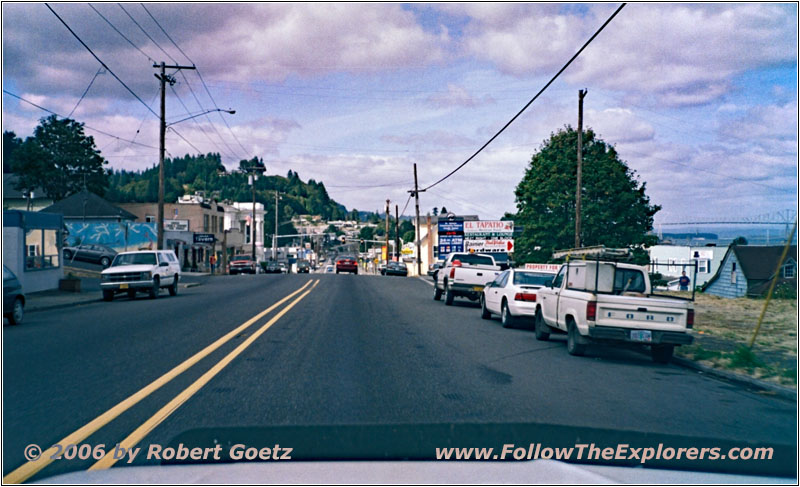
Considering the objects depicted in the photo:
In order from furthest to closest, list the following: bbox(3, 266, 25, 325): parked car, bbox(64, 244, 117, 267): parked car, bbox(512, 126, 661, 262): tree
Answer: bbox(64, 244, 117, 267): parked car, bbox(512, 126, 661, 262): tree, bbox(3, 266, 25, 325): parked car

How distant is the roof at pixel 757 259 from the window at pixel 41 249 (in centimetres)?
4389

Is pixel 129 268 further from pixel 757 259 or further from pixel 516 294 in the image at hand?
pixel 757 259

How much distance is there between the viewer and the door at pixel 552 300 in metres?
14.0

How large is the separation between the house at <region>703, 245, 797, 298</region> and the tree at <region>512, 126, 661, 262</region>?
26.7 feet

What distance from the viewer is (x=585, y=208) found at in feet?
153

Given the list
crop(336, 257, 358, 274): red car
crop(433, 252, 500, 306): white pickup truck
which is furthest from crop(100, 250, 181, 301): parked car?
crop(336, 257, 358, 274): red car

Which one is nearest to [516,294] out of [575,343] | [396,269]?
[575,343]

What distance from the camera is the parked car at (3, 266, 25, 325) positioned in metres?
16.5

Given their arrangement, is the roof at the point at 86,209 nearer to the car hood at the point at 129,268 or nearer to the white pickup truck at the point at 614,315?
the car hood at the point at 129,268

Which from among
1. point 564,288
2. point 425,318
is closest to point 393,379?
point 564,288

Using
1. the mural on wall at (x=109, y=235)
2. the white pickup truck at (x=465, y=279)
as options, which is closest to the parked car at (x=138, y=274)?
the white pickup truck at (x=465, y=279)

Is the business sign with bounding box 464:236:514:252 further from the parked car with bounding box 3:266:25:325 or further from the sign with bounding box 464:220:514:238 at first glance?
the parked car with bounding box 3:266:25:325

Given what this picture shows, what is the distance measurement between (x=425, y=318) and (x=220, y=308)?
6538 millimetres

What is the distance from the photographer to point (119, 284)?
1049 inches
